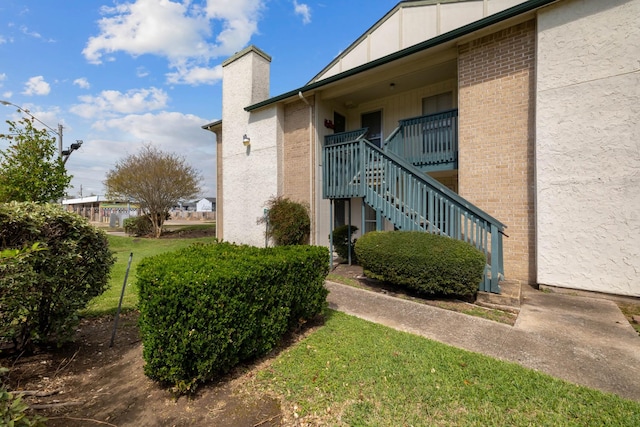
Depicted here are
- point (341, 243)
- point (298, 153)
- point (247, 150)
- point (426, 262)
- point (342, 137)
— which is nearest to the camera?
point (426, 262)

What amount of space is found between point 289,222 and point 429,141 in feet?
17.0

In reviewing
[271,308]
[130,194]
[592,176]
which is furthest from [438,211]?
[130,194]

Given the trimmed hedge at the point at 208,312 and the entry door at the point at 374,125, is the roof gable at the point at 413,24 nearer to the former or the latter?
the entry door at the point at 374,125

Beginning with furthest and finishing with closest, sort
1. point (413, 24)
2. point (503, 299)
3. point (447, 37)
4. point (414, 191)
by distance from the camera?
point (413, 24)
point (447, 37)
point (414, 191)
point (503, 299)

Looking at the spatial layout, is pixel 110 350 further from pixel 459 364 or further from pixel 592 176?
pixel 592 176

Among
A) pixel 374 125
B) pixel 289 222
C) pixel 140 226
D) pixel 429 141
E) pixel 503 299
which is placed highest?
pixel 374 125

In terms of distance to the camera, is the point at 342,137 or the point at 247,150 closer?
the point at 342,137

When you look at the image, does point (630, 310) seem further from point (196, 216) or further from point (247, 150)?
point (196, 216)

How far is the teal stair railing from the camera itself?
546cm

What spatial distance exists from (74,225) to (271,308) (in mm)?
2379

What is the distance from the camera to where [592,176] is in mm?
5398

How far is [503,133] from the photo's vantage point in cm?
662

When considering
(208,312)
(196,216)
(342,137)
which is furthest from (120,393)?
(196,216)

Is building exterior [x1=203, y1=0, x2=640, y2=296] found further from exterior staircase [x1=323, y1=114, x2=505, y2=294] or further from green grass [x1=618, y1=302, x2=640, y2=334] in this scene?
green grass [x1=618, y1=302, x2=640, y2=334]
